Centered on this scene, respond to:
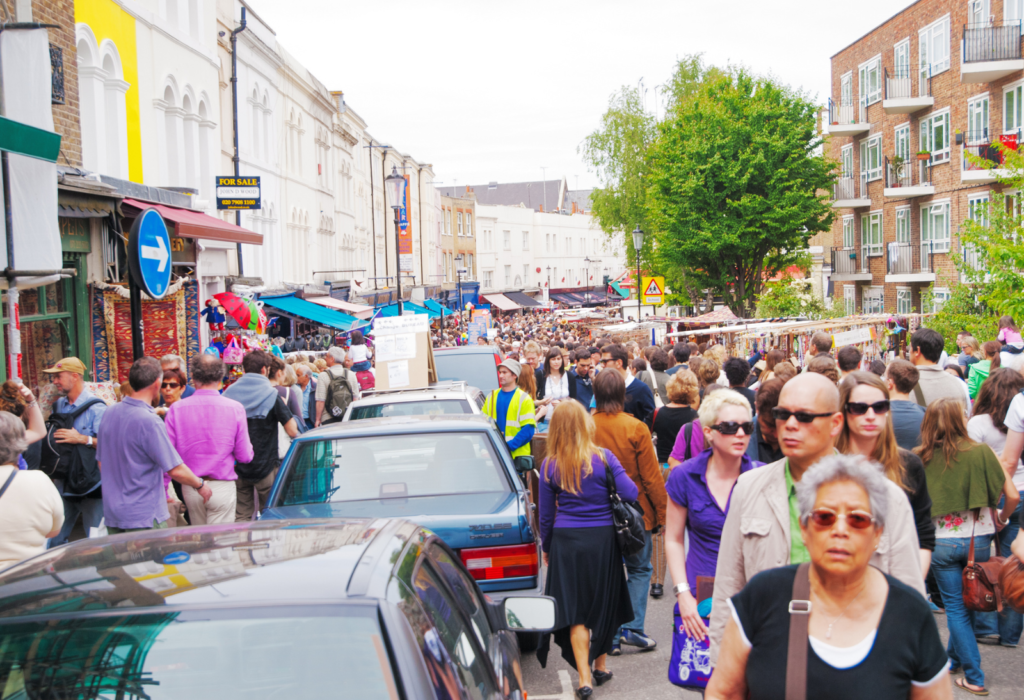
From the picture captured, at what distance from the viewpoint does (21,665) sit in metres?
2.27

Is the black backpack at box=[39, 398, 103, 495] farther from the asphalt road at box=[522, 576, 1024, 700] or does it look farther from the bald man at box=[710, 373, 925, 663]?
the bald man at box=[710, 373, 925, 663]

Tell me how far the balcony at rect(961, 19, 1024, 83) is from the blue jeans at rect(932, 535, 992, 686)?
24155 millimetres

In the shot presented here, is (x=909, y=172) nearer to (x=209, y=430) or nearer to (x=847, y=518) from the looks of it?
(x=209, y=430)

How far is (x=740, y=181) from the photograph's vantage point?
35469 millimetres

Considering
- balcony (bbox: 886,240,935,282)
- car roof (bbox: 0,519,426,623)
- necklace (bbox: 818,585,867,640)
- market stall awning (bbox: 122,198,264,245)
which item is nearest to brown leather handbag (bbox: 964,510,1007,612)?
necklace (bbox: 818,585,867,640)

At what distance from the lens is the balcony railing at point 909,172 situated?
31822 millimetres

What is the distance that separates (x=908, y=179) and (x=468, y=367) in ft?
80.6

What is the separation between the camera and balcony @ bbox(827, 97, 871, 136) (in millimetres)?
36719

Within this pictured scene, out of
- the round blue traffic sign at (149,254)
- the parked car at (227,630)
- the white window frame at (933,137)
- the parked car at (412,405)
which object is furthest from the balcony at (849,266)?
the parked car at (227,630)

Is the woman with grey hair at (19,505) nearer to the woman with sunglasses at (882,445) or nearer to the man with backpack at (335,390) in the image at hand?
the woman with sunglasses at (882,445)

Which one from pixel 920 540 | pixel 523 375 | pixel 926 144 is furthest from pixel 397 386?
pixel 926 144

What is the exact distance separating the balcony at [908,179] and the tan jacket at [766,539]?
31.5m

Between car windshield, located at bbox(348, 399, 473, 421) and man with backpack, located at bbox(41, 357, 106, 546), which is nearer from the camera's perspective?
man with backpack, located at bbox(41, 357, 106, 546)

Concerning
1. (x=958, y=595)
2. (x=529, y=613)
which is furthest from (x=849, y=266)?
(x=529, y=613)
